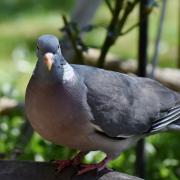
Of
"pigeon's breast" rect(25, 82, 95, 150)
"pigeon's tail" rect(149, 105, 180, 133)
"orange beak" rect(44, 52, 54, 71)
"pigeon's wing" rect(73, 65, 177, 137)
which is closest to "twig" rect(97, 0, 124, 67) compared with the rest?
"pigeon's wing" rect(73, 65, 177, 137)

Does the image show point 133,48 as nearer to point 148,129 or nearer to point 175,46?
point 175,46

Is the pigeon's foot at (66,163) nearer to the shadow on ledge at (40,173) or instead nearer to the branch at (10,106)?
the shadow on ledge at (40,173)

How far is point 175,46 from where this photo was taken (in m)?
7.60

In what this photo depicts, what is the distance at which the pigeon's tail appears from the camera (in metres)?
3.49

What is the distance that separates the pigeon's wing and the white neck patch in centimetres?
14

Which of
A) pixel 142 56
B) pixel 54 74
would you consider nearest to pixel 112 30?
pixel 142 56

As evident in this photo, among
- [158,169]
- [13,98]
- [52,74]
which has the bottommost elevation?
[158,169]

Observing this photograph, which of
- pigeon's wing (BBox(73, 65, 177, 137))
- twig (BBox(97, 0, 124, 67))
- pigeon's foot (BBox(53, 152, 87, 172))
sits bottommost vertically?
pigeon's foot (BBox(53, 152, 87, 172))

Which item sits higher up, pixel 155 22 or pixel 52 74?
pixel 52 74

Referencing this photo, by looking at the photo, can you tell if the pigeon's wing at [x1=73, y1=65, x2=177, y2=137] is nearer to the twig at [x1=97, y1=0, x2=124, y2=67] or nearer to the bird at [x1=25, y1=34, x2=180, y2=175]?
the bird at [x1=25, y1=34, x2=180, y2=175]

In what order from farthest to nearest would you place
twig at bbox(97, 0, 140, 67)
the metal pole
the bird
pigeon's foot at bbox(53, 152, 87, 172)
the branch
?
the branch → the metal pole → twig at bbox(97, 0, 140, 67) → pigeon's foot at bbox(53, 152, 87, 172) → the bird

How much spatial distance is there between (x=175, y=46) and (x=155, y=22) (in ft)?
2.06

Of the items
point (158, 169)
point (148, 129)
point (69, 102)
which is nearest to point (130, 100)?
point (148, 129)

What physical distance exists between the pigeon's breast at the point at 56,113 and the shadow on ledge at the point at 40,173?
0.46 feet
